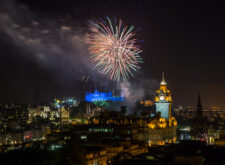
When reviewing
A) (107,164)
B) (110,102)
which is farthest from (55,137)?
(110,102)

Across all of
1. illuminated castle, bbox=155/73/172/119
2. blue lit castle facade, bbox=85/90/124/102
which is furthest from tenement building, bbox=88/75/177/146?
blue lit castle facade, bbox=85/90/124/102

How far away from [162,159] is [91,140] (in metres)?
26.9

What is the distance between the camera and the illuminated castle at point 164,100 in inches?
5394

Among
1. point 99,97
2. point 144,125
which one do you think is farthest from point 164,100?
point 99,97

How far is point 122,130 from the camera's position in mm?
106938

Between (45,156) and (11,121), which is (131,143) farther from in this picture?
(11,121)

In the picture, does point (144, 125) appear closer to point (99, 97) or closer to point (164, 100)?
point (164, 100)

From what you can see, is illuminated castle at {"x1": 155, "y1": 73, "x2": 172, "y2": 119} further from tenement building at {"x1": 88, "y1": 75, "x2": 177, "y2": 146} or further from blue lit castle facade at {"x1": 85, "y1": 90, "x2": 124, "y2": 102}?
blue lit castle facade at {"x1": 85, "y1": 90, "x2": 124, "y2": 102}

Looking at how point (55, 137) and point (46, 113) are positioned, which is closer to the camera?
point (55, 137)

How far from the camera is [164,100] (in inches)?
5413

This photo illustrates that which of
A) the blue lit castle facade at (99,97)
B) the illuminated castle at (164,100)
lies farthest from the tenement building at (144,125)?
the blue lit castle facade at (99,97)

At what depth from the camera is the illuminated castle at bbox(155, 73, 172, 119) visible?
13700cm

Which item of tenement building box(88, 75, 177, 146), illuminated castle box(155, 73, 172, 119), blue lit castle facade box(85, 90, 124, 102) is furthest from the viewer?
blue lit castle facade box(85, 90, 124, 102)

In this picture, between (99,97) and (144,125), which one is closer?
(144,125)
